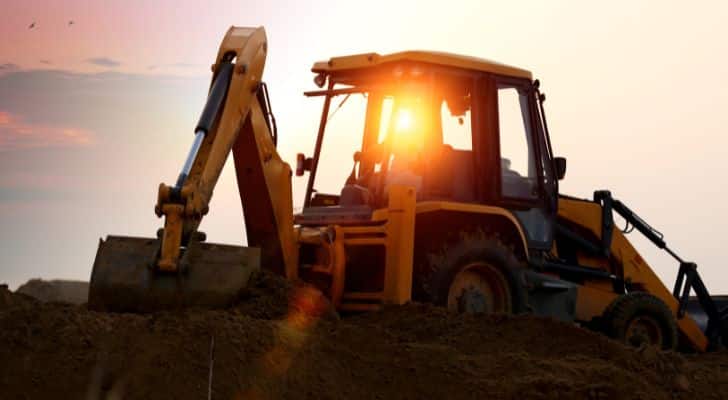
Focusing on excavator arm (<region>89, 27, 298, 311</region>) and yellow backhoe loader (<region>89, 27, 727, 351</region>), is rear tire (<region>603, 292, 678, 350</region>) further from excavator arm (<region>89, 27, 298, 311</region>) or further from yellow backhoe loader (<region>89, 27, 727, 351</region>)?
excavator arm (<region>89, 27, 298, 311</region>)

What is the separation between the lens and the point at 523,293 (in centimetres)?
1013

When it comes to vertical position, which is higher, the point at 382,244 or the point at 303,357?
the point at 382,244

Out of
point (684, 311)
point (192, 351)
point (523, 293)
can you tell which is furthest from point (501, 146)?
point (192, 351)

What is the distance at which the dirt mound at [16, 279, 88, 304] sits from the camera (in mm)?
16297

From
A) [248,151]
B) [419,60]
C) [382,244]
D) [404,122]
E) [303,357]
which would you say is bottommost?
[303,357]

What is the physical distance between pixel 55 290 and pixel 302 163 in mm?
7288

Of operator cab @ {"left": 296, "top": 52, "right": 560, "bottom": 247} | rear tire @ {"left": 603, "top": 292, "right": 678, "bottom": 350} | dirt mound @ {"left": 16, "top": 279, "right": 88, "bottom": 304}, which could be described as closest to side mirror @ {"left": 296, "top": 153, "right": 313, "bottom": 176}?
operator cab @ {"left": 296, "top": 52, "right": 560, "bottom": 247}

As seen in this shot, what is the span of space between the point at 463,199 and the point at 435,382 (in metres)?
3.32

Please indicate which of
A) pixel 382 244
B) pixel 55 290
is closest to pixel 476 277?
pixel 382 244

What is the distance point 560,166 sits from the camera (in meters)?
11.3

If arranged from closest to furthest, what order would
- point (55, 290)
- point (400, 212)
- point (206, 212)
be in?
point (206, 212) → point (400, 212) → point (55, 290)

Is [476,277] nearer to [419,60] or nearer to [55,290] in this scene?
[419,60]

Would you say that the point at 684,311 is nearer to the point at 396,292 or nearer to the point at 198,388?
the point at 396,292

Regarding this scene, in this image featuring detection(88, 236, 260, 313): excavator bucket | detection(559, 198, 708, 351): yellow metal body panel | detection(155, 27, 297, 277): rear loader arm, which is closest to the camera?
detection(88, 236, 260, 313): excavator bucket
